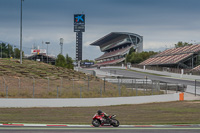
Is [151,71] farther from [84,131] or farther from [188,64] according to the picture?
[84,131]

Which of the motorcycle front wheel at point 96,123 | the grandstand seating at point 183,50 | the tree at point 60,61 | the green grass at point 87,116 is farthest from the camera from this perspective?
the grandstand seating at point 183,50

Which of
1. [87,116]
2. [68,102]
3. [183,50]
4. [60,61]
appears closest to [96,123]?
[87,116]

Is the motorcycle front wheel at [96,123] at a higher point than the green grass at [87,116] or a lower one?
higher

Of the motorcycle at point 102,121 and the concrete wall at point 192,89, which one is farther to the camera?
the concrete wall at point 192,89

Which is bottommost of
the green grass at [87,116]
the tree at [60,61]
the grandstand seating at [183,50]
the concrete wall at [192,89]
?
the green grass at [87,116]

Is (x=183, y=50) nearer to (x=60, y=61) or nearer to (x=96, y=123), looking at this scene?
(x=60, y=61)

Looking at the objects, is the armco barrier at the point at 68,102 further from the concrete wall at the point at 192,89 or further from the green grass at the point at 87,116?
the concrete wall at the point at 192,89

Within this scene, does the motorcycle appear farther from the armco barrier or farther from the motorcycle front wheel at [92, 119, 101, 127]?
the armco barrier

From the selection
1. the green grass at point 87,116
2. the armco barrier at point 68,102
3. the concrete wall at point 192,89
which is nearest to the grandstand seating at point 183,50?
the concrete wall at point 192,89

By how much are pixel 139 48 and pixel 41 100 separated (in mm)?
154772

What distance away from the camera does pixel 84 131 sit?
1436 cm

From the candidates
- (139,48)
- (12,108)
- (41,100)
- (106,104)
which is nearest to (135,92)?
(106,104)

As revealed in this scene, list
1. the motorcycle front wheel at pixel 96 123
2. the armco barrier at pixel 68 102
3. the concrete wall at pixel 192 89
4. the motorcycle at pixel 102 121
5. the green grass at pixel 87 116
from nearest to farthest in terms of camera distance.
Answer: the motorcycle at pixel 102 121 → the motorcycle front wheel at pixel 96 123 → the green grass at pixel 87 116 → the armco barrier at pixel 68 102 → the concrete wall at pixel 192 89

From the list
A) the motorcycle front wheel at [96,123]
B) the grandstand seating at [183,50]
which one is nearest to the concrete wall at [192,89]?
the motorcycle front wheel at [96,123]
